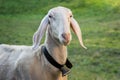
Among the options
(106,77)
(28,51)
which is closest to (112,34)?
(106,77)

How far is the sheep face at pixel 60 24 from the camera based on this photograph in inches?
258

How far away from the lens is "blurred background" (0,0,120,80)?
1159 centimetres

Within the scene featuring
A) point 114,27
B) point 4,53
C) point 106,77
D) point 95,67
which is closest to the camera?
point 4,53

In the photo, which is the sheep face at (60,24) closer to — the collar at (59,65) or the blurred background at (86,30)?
the collar at (59,65)

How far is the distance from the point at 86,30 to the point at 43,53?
9.66 metres

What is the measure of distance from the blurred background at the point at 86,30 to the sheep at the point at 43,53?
10.4 feet

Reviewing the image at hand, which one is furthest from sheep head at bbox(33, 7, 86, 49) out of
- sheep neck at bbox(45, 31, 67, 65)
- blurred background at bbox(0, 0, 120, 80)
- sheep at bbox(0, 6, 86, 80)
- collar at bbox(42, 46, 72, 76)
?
A: blurred background at bbox(0, 0, 120, 80)

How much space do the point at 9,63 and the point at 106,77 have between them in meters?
3.52

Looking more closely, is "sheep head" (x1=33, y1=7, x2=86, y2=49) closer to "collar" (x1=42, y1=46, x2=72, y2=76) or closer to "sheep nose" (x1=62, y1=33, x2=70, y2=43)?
"sheep nose" (x1=62, y1=33, x2=70, y2=43)

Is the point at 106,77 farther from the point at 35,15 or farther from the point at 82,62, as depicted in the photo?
the point at 35,15

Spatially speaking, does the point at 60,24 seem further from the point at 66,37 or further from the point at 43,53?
the point at 43,53

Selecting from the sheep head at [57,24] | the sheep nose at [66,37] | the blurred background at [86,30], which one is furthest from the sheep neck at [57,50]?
the blurred background at [86,30]

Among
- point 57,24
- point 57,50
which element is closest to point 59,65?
point 57,50

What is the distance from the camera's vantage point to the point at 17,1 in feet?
85.1
